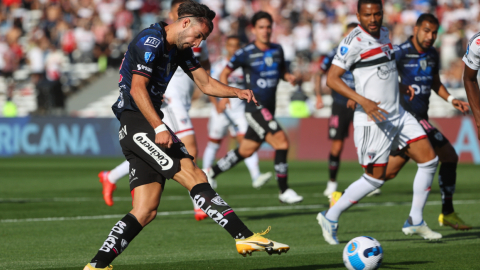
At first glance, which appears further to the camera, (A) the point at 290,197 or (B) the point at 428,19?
(A) the point at 290,197

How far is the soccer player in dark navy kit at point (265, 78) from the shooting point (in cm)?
1045

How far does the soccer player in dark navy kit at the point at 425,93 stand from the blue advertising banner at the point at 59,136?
14.3 metres

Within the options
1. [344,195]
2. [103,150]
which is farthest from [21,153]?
[344,195]

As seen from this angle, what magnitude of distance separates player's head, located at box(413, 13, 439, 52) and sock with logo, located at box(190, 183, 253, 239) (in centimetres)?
401

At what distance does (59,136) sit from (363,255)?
17.4 metres

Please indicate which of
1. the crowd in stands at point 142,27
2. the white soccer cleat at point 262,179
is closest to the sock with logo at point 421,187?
the white soccer cleat at point 262,179

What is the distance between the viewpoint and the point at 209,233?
7941 millimetres

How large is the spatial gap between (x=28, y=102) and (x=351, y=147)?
541 inches

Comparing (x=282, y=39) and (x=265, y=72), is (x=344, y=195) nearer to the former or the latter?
(x=265, y=72)

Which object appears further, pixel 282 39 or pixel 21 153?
pixel 282 39

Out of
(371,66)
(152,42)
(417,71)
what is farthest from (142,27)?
(152,42)

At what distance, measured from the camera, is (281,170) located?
10.4 meters

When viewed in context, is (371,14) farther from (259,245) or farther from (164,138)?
(259,245)

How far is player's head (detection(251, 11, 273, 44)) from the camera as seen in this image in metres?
10.4
